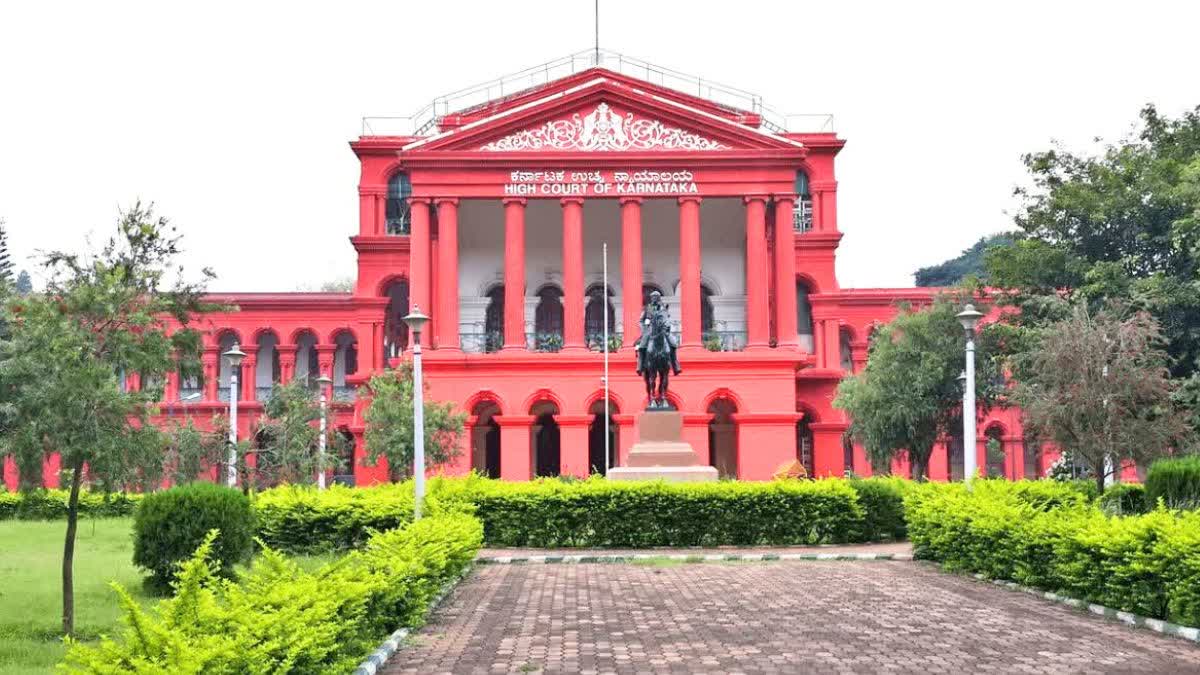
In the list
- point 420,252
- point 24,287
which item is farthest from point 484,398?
point 24,287

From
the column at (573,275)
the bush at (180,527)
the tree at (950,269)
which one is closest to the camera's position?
the bush at (180,527)

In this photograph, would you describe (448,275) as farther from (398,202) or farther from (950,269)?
(950,269)

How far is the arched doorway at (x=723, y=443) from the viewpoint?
132 ft

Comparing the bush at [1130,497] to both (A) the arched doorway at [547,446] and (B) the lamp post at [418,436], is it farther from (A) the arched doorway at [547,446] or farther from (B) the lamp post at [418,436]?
(A) the arched doorway at [547,446]

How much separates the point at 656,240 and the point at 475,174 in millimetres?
8109

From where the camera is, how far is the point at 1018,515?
586 inches

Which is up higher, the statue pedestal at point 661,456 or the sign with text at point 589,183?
the sign with text at point 589,183

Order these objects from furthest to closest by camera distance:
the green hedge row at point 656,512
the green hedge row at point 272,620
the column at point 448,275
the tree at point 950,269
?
the tree at point 950,269 → the column at point 448,275 → the green hedge row at point 656,512 → the green hedge row at point 272,620

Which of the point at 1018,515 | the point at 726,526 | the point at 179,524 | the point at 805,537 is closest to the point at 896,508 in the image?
the point at 805,537

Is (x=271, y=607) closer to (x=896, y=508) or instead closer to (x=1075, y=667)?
(x=1075, y=667)

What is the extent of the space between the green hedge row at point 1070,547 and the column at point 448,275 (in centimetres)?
2141

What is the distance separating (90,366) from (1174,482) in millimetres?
17777

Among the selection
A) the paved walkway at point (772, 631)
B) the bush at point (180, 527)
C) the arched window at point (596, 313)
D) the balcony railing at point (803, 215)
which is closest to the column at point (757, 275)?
the arched window at point (596, 313)

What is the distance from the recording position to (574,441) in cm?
3709
